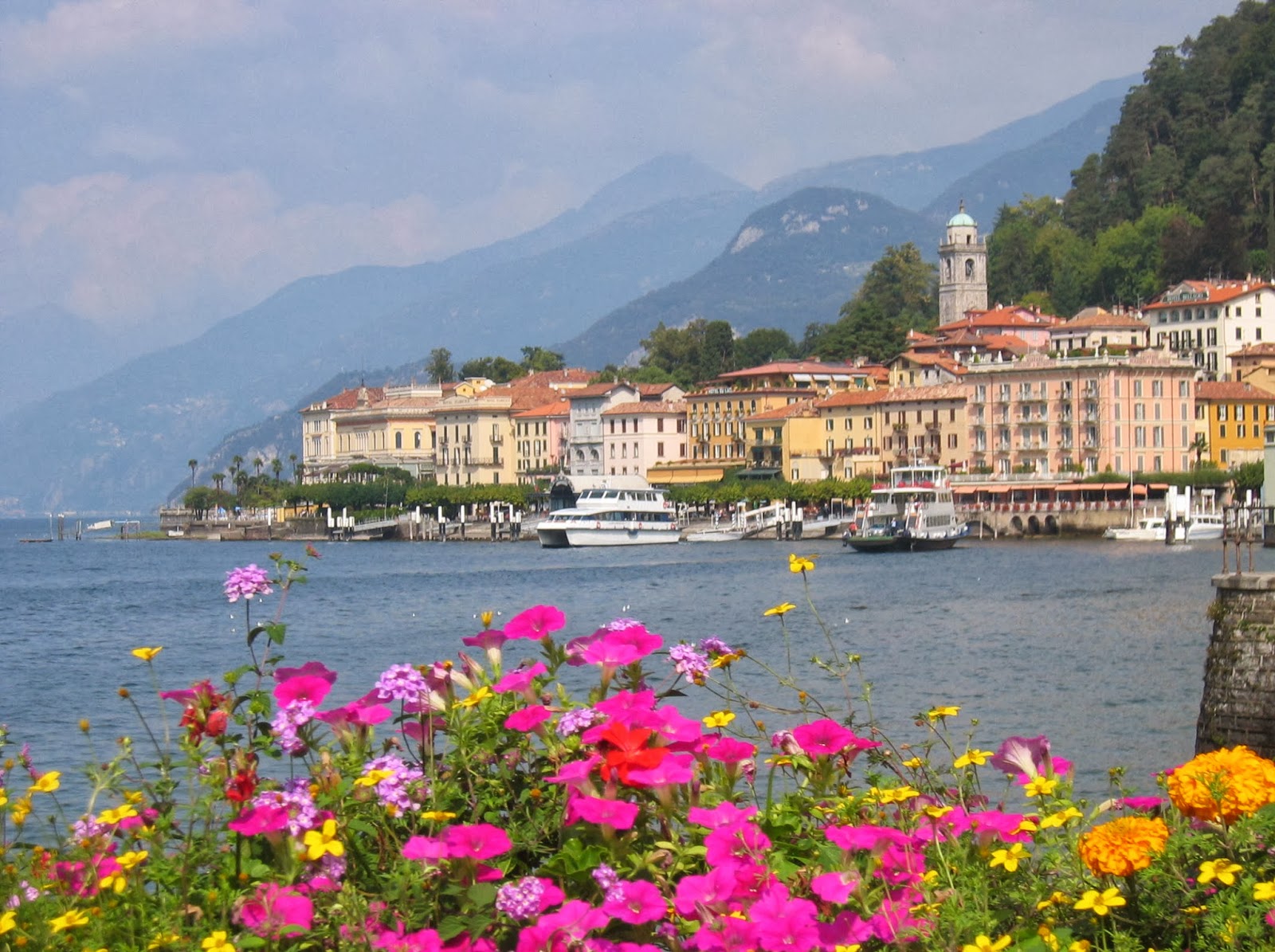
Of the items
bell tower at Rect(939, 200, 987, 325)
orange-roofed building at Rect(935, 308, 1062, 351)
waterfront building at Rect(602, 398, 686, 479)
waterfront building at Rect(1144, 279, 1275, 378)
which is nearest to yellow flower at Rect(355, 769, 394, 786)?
waterfront building at Rect(1144, 279, 1275, 378)

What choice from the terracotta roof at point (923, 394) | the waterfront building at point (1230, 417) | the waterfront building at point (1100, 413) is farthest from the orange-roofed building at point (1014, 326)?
the waterfront building at point (1230, 417)

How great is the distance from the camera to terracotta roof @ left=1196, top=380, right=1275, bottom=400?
90.6 m

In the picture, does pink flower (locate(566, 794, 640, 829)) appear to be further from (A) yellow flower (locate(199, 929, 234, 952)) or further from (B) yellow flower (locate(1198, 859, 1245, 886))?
(B) yellow flower (locate(1198, 859, 1245, 886))

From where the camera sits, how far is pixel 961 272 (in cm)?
13412

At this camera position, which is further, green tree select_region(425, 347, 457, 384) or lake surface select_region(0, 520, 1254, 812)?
green tree select_region(425, 347, 457, 384)

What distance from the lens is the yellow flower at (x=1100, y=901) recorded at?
4270 millimetres

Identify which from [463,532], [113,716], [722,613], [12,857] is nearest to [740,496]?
[463,532]

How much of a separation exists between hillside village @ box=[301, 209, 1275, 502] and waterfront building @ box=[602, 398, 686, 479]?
4.0 inches

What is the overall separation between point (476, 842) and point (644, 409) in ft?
364

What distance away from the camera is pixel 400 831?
5.05 meters

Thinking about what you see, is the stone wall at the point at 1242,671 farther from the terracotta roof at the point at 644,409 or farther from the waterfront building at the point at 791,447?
the terracotta roof at the point at 644,409

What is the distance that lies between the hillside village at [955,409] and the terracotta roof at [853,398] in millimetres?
122

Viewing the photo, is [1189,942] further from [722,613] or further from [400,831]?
[722,613]

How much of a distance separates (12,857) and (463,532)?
361 ft
